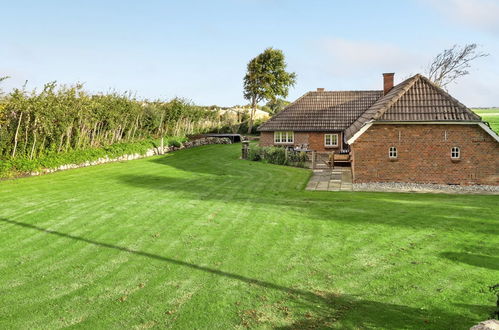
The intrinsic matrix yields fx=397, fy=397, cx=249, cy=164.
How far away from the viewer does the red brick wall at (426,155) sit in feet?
64.3

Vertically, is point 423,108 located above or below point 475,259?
above

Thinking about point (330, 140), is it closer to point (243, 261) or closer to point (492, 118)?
point (243, 261)

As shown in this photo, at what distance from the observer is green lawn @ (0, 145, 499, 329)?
250 inches

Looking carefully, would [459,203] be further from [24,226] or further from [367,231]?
[24,226]

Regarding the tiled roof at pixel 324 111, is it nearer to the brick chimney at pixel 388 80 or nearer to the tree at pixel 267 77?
the brick chimney at pixel 388 80

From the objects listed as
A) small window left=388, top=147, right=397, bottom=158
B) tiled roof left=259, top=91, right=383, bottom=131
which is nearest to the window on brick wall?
tiled roof left=259, top=91, right=383, bottom=131

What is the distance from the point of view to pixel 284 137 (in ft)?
120

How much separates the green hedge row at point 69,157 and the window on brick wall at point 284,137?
426 inches

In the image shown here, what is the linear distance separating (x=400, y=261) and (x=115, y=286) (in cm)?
588

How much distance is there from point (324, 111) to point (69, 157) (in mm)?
22240

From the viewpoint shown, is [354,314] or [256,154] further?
[256,154]

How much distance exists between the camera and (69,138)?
25.0m

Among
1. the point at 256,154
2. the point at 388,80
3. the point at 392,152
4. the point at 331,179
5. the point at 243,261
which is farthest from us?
the point at 256,154

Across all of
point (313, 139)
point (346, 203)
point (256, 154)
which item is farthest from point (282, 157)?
point (346, 203)
